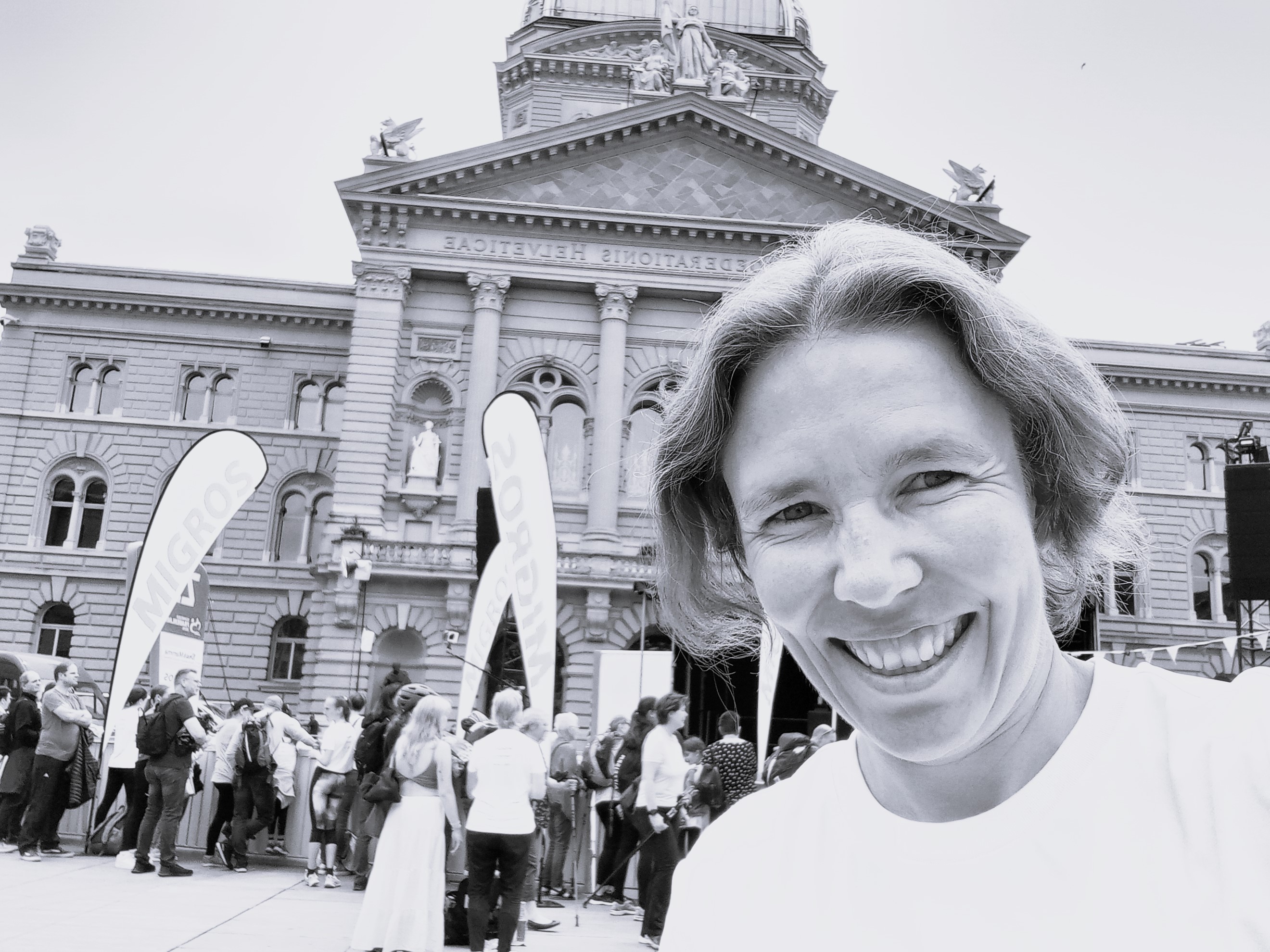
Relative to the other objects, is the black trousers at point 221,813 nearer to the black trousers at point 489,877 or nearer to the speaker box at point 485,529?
the speaker box at point 485,529

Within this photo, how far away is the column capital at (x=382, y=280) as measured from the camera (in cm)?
3048

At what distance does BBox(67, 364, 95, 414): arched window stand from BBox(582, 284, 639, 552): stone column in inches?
690

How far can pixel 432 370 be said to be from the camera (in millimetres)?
30750

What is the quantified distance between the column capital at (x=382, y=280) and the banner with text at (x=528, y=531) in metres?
20.8

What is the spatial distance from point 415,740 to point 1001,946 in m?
7.62

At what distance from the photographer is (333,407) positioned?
38.0 metres

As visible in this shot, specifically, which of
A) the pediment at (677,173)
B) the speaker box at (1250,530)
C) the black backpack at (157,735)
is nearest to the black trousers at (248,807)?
the black backpack at (157,735)

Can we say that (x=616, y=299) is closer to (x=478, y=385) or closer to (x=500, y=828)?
(x=478, y=385)

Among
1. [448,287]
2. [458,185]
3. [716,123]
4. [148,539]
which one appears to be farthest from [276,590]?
[148,539]

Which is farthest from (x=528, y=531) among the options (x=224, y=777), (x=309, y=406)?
(x=309, y=406)

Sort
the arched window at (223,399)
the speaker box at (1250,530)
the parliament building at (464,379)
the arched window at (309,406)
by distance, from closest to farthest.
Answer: the speaker box at (1250,530)
the parliament building at (464,379)
the arched window at (223,399)
the arched window at (309,406)

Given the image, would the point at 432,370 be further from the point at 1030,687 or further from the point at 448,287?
the point at 1030,687

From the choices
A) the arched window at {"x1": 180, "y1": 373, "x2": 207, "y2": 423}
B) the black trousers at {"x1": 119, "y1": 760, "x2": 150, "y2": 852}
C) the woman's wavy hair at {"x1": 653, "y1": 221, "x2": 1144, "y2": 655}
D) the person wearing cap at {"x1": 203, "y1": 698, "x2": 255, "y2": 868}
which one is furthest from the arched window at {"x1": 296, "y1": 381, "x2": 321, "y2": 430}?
the woman's wavy hair at {"x1": 653, "y1": 221, "x2": 1144, "y2": 655}

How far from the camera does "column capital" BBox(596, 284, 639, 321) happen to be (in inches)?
1217
